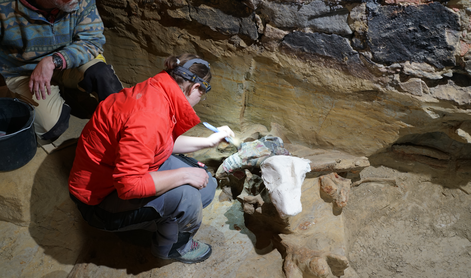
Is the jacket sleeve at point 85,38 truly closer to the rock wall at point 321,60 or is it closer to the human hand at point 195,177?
the rock wall at point 321,60

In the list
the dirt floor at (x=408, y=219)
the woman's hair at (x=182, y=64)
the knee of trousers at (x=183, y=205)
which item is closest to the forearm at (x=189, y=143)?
the knee of trousers at (x=183, y=205)

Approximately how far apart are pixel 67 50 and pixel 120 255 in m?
1.57

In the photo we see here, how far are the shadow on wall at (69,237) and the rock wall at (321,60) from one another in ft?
4.21

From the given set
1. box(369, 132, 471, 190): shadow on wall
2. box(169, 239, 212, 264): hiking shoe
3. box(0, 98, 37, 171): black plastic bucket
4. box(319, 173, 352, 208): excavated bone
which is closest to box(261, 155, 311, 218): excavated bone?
box(319, 173, 352, 208): excavated bone

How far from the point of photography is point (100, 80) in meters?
2.43

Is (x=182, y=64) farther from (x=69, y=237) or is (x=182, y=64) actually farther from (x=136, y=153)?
(x=69, y=237)

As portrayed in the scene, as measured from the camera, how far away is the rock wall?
2.12 m

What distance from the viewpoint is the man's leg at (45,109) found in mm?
2321

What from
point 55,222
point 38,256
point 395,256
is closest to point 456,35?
point 395,256

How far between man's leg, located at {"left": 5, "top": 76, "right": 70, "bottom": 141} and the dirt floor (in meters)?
2.57

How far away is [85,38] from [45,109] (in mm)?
625

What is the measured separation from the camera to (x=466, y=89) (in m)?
2.13

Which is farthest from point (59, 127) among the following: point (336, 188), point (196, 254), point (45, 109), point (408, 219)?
point (408, 219)

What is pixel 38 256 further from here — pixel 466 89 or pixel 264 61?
pixel 466 89
